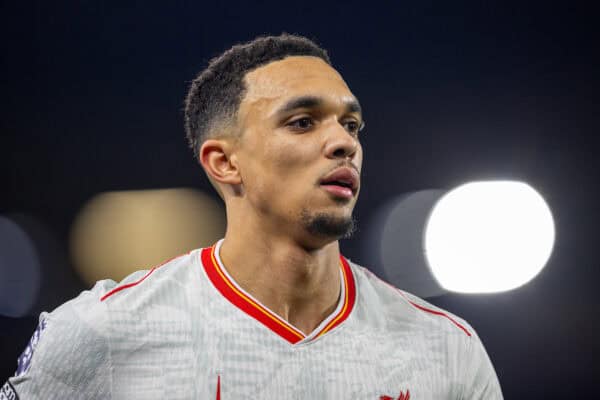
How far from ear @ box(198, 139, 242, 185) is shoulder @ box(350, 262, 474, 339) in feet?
1.34

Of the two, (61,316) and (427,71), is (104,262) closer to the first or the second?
(61,316)

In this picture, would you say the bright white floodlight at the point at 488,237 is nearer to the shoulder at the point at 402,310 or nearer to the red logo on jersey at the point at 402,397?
the shoulder at the point at 402,310

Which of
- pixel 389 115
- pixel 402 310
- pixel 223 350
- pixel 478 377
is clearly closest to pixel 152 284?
pixel 223 350

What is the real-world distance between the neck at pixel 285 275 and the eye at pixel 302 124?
0.83ft

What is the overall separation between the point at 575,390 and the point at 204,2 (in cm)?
250

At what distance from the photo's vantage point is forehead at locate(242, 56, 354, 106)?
4.46ft

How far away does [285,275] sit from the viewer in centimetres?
134

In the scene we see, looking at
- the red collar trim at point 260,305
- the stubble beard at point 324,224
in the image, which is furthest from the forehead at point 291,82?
the red collar trim at point 260,305

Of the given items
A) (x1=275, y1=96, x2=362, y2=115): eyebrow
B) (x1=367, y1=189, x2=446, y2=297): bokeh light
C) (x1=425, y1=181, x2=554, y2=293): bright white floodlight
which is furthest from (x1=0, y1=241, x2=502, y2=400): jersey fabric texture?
(x1=425, y1=181, x2=554, y2=293): bright white floodlight

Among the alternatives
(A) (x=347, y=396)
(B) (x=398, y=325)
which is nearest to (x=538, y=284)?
(B) (x=398, y=325)

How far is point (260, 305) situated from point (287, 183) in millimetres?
290

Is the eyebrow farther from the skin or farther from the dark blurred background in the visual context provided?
the dark blurred background

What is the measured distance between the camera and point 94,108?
2.75 metres

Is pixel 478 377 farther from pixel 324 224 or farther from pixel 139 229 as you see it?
pixel 139 229
